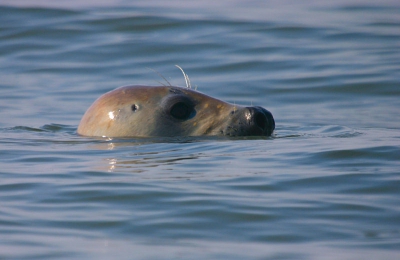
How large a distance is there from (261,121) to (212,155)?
106 cm

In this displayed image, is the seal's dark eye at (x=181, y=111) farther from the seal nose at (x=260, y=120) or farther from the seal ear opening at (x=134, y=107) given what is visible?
the seal nose at (x=260, y=120)

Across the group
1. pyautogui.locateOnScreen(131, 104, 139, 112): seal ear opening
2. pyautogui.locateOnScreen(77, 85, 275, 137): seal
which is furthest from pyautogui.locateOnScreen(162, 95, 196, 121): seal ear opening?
pyautogui.locateOnScreen(131, 104, 139, 112): seal ear opening

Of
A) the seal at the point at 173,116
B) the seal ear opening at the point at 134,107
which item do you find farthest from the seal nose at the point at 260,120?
the seal ear opening at the point at 134,107

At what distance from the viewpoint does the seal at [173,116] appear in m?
7.57

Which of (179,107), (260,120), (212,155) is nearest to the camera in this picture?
(212,155)

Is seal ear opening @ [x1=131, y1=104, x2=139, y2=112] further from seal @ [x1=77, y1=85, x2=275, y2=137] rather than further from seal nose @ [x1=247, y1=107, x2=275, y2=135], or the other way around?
seal nose @ [x1=247, y1=107, x2=275, y2=135]

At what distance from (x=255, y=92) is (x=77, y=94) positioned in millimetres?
Result: 2631

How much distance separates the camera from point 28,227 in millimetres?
4379

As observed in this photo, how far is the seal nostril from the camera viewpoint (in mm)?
7512

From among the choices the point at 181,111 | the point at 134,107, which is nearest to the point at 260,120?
the point at 181,111

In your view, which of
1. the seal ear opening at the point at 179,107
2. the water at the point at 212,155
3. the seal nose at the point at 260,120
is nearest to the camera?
the water at the point at 212,155

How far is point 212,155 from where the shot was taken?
665cm

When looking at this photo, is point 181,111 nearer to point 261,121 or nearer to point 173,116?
point 173,116

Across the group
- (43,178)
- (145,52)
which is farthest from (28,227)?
(145,52)
